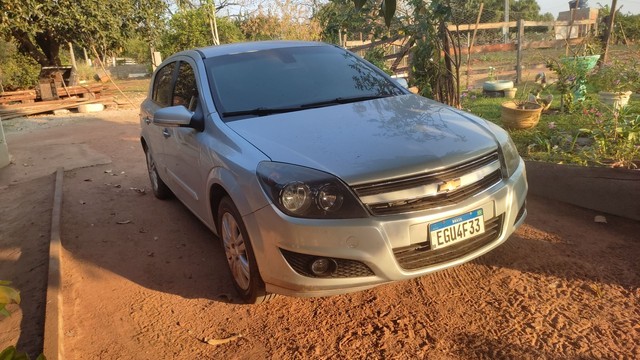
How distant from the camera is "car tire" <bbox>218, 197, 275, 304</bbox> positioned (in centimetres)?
276

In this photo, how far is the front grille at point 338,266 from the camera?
2447 millimetres

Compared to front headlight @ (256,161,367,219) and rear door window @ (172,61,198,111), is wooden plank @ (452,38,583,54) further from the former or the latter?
front headlight @ (256,161,367,219)

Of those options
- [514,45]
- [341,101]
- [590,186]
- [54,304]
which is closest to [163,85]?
[341,101]

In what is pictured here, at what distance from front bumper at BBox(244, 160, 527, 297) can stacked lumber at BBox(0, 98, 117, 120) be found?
14.1 meters

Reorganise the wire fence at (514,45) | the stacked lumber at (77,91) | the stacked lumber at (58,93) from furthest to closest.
Answer: the stacked lumber at (77,91)
the stacked lumber at (58,93)
the wire fence at (514,45)

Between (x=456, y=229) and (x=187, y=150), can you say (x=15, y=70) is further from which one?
(x=456, y=229)

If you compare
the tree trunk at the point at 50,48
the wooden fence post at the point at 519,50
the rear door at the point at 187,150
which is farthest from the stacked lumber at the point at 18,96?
the wooden fence post at the point at 519,50

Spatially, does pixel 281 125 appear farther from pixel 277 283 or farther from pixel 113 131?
pixel 113 131

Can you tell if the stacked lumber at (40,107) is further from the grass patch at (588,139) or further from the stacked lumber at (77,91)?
the grass patch at (588,139)

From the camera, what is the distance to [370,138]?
9.10 feet

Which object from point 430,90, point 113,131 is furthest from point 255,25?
point 430,90

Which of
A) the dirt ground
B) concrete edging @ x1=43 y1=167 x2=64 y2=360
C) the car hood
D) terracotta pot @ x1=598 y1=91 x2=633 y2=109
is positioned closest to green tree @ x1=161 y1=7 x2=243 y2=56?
terracotta pot @ x1=598 y1=91 x2=633 y2=109

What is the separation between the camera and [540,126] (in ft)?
22.0

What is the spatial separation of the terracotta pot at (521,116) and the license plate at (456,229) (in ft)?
14.8
